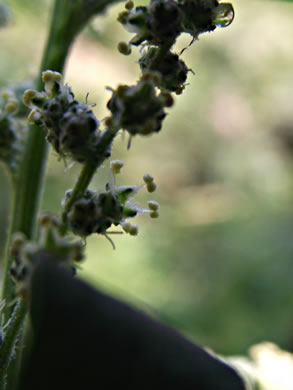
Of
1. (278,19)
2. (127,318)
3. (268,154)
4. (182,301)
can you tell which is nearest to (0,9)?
(127,318)

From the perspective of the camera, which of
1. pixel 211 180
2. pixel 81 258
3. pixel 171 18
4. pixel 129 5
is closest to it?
pixel 81 258

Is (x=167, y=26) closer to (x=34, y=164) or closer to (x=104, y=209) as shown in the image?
(x=104, y=209)

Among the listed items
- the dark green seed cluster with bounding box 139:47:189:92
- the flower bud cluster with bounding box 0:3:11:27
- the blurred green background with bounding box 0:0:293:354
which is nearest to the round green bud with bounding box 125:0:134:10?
the dark green seed cluster with bounding box 139:47:189:92

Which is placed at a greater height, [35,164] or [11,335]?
[35,164]

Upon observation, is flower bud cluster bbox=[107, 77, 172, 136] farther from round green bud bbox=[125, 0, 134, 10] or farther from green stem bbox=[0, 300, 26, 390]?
green stem bbox=[0, 300, 26, 390]

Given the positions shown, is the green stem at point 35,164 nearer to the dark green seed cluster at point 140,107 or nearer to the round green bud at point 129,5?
the round green bud at point 129,5

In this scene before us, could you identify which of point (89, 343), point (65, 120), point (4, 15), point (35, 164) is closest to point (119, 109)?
point (65, 120)

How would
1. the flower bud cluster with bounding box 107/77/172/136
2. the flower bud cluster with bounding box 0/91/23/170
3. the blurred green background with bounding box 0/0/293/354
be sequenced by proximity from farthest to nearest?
1. the blurred green background with bounding box 0/0/293/354
2. the flower bud cluster with bounding box 0/91/23/170
3. the flower bud cluster with bounding box 107/77/172/136
